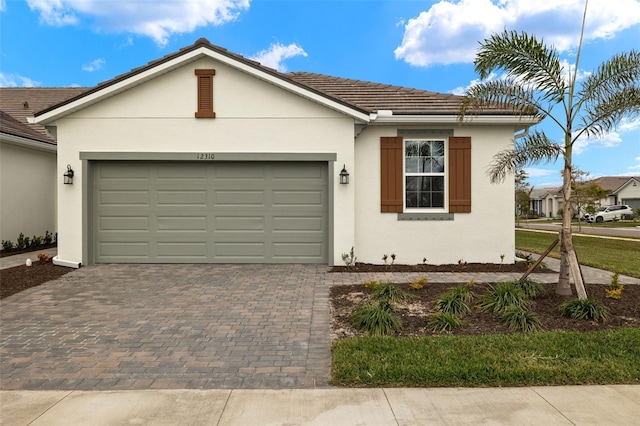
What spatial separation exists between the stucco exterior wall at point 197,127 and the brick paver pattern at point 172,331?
201 centimetres

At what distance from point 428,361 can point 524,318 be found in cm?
190

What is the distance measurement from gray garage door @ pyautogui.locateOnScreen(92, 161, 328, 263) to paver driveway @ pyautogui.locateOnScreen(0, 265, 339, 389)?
4.74 ft

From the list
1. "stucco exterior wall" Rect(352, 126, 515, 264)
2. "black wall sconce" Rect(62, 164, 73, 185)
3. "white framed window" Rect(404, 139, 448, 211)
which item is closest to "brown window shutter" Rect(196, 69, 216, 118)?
"black wall sconce" Rect(62, 164, 73, 185)

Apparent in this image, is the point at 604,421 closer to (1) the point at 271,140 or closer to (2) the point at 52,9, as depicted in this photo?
(1) the point at 271,140

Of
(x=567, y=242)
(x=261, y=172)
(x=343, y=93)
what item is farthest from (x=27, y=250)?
(x=567, y=242)

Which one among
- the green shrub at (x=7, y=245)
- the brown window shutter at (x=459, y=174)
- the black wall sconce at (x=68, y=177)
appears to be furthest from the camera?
the green shrub at (x=7, y=245)

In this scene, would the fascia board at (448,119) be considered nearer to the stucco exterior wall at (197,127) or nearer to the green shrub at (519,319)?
the stucco exterior wall at (197,127)

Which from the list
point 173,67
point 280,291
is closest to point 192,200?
point 173,67

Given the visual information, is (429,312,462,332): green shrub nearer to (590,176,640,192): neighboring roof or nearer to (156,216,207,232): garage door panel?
(156,216,207,232): garage door panel

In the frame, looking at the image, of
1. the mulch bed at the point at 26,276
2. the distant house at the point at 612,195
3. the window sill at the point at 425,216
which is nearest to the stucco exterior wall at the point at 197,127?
the mulch bed at the point at 26,276

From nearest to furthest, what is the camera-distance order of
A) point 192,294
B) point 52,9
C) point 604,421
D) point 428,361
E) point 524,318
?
point 604,421, point 428,361, point 524,318, point 192,294, point 52,9

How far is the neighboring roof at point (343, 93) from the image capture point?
9070 mm

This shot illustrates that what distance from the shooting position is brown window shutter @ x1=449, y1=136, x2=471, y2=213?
985cm

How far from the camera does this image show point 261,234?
9.69 m
